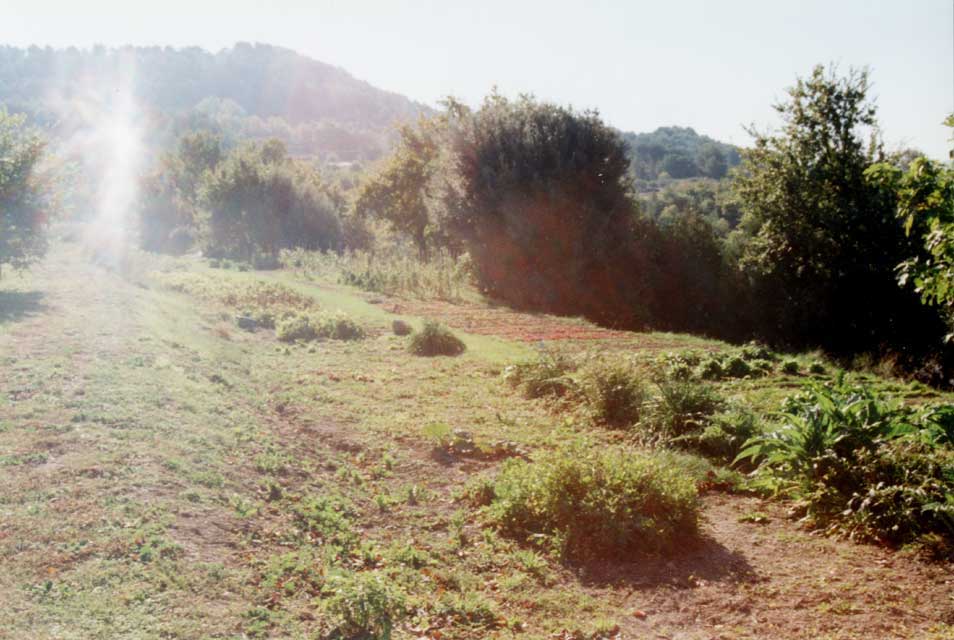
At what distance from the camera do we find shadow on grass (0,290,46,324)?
12625 mm

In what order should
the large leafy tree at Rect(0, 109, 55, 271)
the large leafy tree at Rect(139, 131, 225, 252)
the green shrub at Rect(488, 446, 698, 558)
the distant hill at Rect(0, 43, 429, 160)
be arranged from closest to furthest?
1. the green shrub at Rect(488, 446, 698, 558)
2. the large leafy tree at Rect(0, 109, 55, 271)
3. the large leafy tree at Rect(139, 131, 225, 252)
4. the distant hill at Rect(0, 43, 429, 160)

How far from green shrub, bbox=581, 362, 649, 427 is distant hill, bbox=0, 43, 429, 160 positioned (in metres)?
131

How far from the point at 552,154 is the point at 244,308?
10.0m

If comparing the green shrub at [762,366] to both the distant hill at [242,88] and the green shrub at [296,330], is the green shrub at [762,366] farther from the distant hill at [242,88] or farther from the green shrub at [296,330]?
the distant hill at [242,88]

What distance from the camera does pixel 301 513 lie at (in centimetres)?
595

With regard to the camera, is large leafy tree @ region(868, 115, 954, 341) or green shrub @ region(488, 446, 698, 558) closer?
large leafy tree @ region(868, 115, 954, 341)

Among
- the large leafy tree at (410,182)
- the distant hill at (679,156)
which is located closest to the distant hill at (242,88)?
the distant hill at (679,156)

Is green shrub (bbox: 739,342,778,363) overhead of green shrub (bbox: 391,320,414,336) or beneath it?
overhead

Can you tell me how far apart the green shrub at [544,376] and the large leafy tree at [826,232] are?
11392 mm

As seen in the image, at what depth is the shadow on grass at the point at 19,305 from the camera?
12.6m

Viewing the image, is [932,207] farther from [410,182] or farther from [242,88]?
[242,88]

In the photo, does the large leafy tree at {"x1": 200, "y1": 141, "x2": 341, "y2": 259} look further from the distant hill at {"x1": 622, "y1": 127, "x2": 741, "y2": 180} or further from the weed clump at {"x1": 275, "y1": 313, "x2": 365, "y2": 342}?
the distant hill at {"x1": 622, "y1": 127, "x2": 741, "y2": 180}

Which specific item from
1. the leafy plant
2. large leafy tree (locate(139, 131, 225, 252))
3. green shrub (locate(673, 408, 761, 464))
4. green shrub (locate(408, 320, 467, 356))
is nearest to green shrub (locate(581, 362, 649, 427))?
green shrub (locate(673, 408, 761, 464))

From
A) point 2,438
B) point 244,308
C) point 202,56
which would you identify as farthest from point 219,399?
point 202,56
